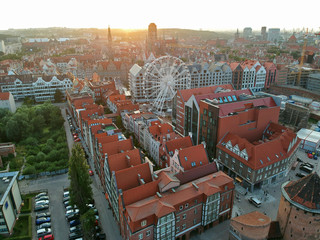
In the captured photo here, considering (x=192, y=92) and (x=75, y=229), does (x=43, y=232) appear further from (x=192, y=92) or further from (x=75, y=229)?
(x=192, y=92)

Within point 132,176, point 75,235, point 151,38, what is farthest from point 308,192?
point 151,38

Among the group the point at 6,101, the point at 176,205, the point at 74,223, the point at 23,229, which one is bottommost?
the point at 23,229

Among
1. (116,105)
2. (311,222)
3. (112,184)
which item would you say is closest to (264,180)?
(311,222)

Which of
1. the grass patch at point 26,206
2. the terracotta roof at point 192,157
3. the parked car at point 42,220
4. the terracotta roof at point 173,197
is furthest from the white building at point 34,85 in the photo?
the terracotta roof at point 173,197

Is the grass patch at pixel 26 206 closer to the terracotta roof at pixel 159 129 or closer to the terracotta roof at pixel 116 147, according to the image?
the terracotta roof at pixel 116 147

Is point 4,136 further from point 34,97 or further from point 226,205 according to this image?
point 226,205

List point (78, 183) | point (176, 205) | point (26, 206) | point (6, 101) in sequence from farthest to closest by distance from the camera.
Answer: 1. point (6, 101)
2. point (26, 206)
3. point (78, 183)
4. point (176, 205)

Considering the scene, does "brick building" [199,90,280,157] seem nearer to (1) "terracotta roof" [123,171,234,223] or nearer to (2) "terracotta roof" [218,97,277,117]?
(2) "terracotta roof" [218,97,277,117]
